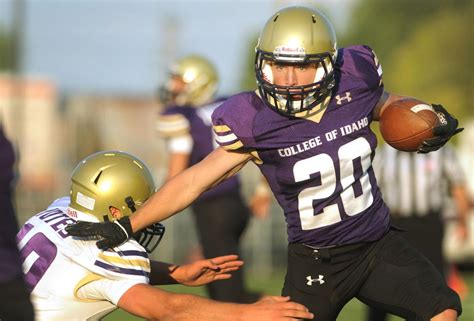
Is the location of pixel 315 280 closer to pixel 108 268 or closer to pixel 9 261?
pixel 108 268

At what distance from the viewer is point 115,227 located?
411 cm

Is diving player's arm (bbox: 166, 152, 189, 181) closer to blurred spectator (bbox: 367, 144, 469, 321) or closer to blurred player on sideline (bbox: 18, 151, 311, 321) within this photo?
blurred spectator (bbox: 367, 144, 469, 321)

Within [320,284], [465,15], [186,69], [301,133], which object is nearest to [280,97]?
[301,133]

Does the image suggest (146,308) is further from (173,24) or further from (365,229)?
(173,24)

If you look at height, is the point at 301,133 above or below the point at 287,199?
above

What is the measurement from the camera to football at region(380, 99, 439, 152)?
14.7 feet

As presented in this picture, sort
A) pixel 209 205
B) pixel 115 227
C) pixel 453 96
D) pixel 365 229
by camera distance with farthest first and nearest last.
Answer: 1. pixel 453 96
2. pixel 209 205
3. pixel 365 229
4. pixel 115 227

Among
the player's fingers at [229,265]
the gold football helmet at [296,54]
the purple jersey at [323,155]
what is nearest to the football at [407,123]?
the purple jersey at [323,155]

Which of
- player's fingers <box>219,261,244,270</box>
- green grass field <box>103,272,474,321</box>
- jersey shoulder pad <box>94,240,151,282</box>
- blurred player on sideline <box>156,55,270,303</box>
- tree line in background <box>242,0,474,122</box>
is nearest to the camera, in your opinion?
jersey shoulder pad <box>94,240,151,282</box>

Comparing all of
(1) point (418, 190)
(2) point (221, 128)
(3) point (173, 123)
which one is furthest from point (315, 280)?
(3) point (173, 123)

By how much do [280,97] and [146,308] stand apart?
103 cm

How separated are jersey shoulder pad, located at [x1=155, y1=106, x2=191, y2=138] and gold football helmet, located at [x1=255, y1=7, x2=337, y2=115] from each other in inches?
103

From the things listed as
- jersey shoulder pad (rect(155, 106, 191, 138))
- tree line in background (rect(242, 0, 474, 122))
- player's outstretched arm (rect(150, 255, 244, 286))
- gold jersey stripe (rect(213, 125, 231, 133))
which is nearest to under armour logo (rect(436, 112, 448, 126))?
gold jersey stripe (rect(213, 125, 231, 133))

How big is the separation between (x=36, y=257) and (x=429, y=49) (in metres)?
28.4
